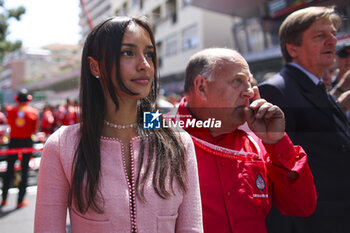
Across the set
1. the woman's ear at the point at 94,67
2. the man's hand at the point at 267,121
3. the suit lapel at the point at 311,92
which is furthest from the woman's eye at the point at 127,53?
the suit lapel at the point at 311,92

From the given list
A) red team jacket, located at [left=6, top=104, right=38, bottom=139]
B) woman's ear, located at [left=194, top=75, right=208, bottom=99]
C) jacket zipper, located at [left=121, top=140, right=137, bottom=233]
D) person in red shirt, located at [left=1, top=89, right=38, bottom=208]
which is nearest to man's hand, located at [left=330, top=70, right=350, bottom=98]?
woman's ear, located at [left=194, top=75, right=208, bottom=99]

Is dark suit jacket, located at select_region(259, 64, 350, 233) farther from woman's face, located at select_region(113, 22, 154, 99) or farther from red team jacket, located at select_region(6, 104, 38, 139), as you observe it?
red team jacket, located at select_region(6, 104, 38, 139)

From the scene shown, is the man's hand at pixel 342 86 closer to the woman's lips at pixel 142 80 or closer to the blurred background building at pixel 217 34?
the blurred background building at pixel 217 34

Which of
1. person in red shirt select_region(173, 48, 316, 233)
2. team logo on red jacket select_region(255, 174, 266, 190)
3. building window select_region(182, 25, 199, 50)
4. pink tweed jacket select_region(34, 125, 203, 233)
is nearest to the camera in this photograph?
pink tweed jacket select_region(34, 125, 203, 233)

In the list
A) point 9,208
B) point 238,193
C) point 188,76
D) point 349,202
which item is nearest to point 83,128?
point 188,76

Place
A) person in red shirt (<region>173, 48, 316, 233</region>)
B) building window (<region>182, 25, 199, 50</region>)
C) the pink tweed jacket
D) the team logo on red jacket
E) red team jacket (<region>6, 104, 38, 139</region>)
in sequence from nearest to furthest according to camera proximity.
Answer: the pink tweed jacket, person in red shirt (<region>173, 48, 316, 233</region>), the team logo on red jacket, building window (<region>182, 25, 199, 50</region>), red team jacket (<region>6, 104, 38, 139</region>)

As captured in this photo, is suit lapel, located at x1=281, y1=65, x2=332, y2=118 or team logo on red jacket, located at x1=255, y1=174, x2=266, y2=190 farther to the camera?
suit lapel, located at x1=281, y1=65, x2=332, y2=118

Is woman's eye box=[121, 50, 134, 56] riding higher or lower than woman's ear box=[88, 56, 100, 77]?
higher

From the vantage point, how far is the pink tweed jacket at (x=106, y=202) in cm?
100

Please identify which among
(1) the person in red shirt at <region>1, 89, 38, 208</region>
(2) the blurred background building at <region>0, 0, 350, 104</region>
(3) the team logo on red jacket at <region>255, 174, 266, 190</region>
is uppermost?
(2) the blurred background building at <region>0, 0, 350, 104</region>

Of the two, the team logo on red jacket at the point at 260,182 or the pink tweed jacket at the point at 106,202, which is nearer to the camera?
the pink tweed jacket at the point at 106,202

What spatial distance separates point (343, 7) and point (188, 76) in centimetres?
72

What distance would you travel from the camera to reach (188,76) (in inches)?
54.9

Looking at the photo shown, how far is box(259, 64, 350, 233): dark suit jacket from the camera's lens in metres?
1.37
